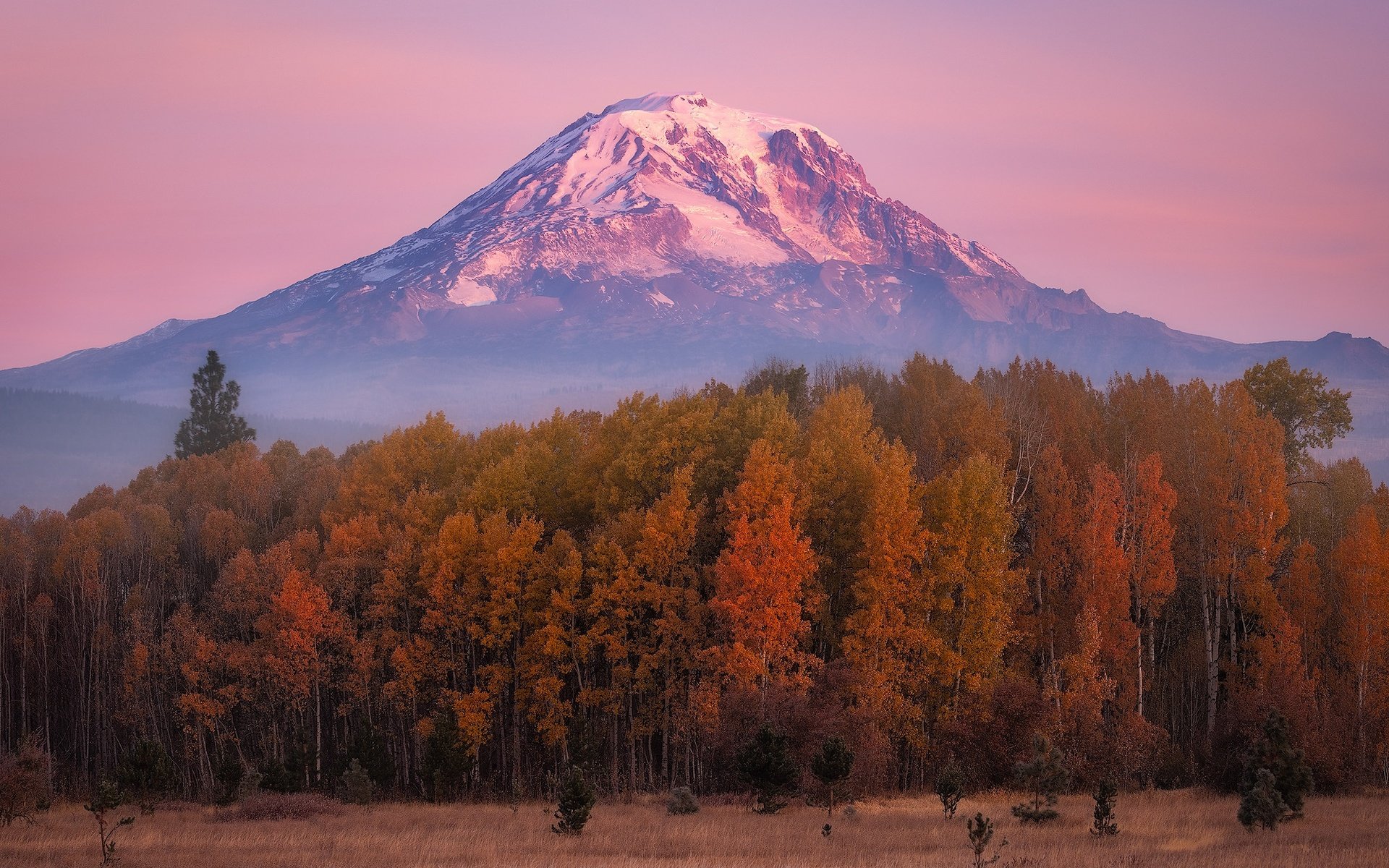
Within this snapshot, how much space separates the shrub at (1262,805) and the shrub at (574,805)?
20178 mm

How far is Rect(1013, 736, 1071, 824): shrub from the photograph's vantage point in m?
42.2

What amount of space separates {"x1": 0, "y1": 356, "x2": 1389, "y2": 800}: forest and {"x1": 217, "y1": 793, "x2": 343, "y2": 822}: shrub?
3.84m

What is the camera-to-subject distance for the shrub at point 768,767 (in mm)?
45000

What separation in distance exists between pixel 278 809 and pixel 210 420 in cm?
9556

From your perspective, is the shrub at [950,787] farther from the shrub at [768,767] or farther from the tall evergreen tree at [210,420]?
the tall evergreen tree at [210,420]

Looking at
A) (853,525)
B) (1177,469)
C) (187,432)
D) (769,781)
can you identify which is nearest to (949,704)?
(853,525)

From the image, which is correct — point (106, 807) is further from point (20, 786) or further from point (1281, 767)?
point (1281, 767)

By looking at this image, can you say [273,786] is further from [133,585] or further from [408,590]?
[133,585]

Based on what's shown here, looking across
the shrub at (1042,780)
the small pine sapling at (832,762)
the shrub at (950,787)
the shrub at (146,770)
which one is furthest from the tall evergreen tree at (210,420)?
the shrub at (1042,780)

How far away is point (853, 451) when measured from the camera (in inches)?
2419

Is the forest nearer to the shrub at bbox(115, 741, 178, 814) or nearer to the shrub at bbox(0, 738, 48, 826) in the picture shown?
the shrub at bbox(115, 741, 178, 814)

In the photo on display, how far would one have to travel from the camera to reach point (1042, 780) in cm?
4322

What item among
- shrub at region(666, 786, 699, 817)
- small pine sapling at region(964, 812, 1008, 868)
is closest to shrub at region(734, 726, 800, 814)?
shrub at region(666, 786, 699, 817)

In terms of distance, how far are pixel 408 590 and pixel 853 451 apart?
918 inches
